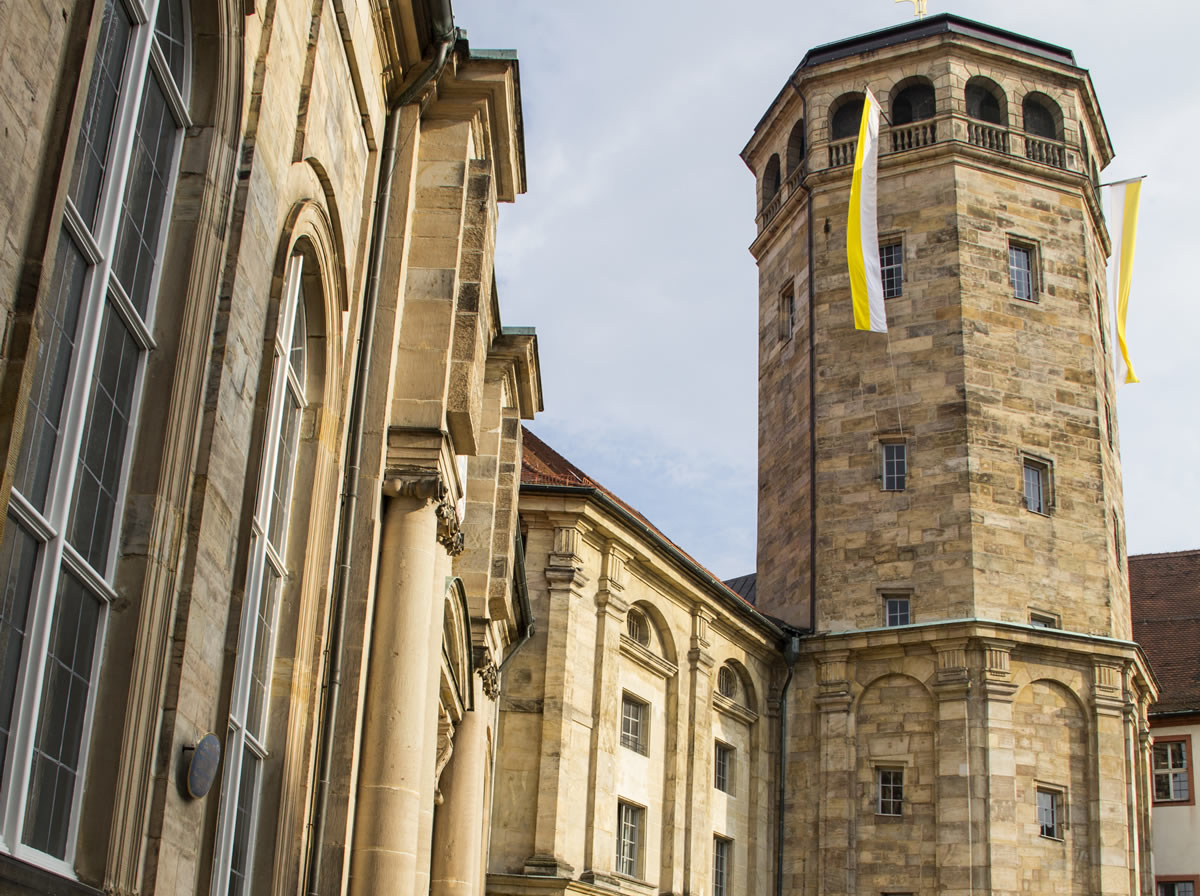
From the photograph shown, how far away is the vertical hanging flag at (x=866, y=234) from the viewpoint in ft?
107

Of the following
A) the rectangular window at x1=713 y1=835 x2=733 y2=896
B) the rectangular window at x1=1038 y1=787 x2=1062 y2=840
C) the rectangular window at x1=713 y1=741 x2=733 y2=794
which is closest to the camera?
the rectangular window at x1=713 y1=835 x2=733 y2=896

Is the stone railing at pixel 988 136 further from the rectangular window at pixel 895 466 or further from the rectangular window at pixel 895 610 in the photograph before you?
the rectangular window at pixel 895 610

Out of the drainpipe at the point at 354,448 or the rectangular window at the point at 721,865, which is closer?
the drainpipe at the point at 354,448

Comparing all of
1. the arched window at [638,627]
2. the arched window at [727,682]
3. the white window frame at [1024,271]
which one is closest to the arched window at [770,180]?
the white window frame at [1024,271]

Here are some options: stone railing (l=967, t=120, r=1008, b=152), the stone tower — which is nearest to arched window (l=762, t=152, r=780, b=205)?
the stone tower

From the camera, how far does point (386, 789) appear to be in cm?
1227

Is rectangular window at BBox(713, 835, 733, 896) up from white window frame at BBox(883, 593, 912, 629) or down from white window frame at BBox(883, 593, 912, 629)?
down

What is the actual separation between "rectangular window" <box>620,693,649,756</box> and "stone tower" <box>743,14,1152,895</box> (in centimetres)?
457

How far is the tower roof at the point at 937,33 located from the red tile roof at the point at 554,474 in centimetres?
1279

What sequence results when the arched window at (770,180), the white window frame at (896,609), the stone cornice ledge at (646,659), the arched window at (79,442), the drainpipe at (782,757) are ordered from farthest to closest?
the arched window at (770,180) → the white window frame at (896,609) → the drainpipe at (782,757) → the stone cornice ledge at (646,659) → the arched window at (79,442)

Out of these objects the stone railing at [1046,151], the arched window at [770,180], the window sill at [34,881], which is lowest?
the window sill at [34,881]

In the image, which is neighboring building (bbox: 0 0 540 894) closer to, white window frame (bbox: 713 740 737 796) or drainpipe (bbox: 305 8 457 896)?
drainpipe (bbox: 305 8 457 896)

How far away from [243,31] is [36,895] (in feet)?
16.5

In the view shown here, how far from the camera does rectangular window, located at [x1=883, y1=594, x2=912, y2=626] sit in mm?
31734
